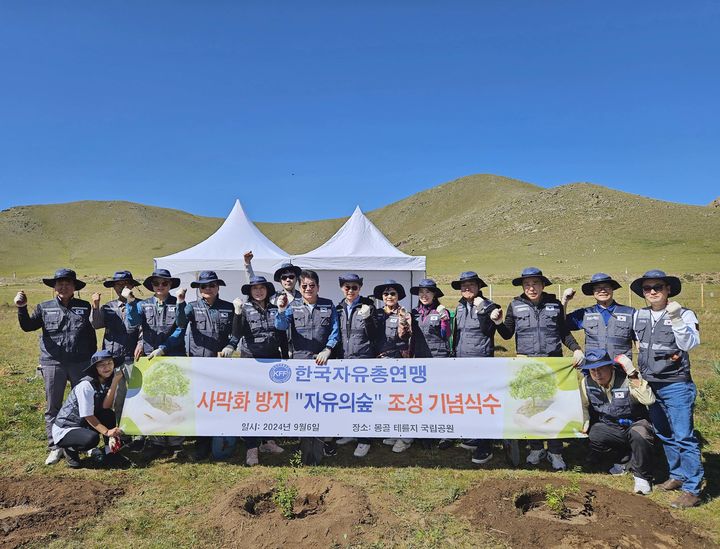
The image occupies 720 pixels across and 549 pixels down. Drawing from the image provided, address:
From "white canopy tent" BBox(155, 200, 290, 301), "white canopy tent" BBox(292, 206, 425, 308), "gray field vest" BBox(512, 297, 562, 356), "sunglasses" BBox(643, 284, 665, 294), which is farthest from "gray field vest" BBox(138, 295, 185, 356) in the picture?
"white canopy tent" BBox(155, 200, 290, 301)

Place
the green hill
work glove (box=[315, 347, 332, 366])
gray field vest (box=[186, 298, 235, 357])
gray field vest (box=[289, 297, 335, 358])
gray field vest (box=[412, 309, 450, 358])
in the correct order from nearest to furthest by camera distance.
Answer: work glove (box=[315, 347, 332, 366]) < gray field vest (box=[289, 297, 335, 358]) < gray field vest (box=[186, 298, 235, 357]) < gray field vest (box=[412, 309, 450, 358]) < the green hill

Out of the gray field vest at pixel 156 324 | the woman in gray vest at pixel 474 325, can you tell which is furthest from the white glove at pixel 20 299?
the woman in gray vest at pixel 474 325

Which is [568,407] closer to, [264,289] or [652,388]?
[652,388]

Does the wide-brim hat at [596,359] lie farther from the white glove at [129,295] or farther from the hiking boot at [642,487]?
the white glove at [129,295]

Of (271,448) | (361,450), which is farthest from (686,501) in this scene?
(271,448)

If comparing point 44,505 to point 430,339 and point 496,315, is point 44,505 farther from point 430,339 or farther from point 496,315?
point 496,315

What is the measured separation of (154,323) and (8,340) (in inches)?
477

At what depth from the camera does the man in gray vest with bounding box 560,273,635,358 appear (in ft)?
17.7

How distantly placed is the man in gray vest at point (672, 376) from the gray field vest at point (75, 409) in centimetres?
601

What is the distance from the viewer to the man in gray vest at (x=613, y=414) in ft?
16.7

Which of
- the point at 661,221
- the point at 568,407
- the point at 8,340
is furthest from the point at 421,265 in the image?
the point at 661,221

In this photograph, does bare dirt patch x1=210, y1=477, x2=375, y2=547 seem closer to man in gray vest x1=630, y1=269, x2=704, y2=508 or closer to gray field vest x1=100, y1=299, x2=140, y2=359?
gray field vest x1=100, y1=299, x2=140, y2=359

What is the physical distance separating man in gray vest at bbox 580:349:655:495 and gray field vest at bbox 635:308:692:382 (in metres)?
0.17

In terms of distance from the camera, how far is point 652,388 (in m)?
4.91
